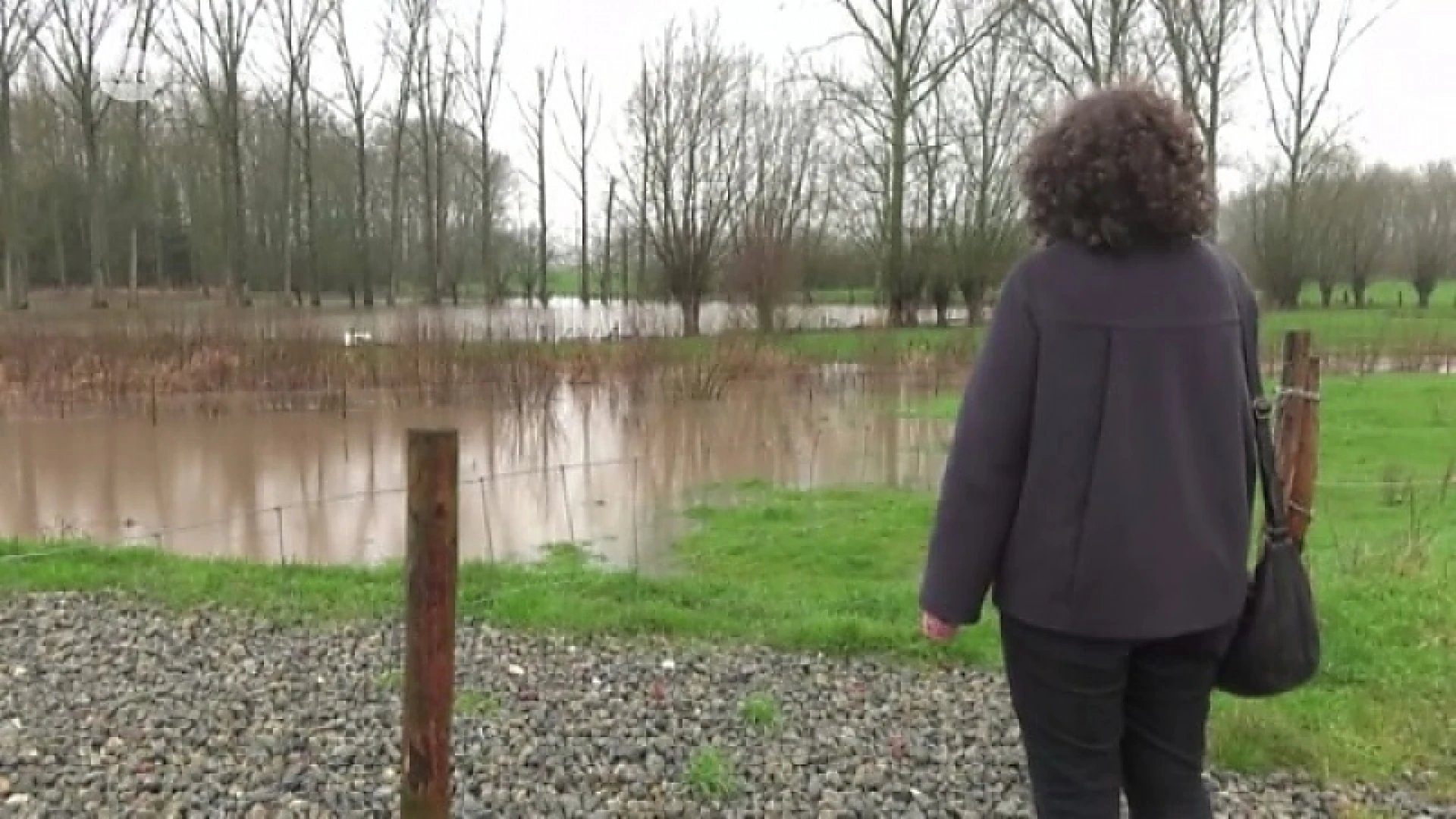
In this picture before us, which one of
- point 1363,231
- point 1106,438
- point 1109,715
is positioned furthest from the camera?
point 1363,231

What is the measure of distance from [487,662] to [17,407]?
46.6 feet

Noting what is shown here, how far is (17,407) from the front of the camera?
53.0 ft

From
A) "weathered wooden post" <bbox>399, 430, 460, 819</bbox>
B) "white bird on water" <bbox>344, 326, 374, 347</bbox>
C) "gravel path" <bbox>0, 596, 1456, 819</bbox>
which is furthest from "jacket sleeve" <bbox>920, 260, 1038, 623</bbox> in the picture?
"white bird on water" <bbox>344, 326, 374, 347</bbox>

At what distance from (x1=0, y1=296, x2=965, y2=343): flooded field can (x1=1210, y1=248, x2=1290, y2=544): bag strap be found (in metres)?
17.7

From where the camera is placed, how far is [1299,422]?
3.21 m

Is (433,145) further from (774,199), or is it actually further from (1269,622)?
(1269,622)

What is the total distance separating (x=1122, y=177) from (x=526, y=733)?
2.83 metres

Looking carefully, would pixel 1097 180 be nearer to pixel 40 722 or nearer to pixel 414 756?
pixel 414 756

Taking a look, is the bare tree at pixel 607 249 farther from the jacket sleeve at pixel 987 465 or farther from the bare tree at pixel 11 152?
the jacket sleeve at pixel 987 465

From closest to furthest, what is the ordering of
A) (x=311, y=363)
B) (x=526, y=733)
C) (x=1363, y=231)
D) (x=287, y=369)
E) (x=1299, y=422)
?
(x=1299, y=422)
(x=526, y=733)
(x=287, y=369)
(x=311, y=363)
(x=1363, y=231)

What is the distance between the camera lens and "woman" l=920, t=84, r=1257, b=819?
6.58 ft

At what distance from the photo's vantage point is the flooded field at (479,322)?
765 inches

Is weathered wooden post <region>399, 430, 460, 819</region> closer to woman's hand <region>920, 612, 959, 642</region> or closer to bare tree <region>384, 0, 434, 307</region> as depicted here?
woman's hand <region>920, 612, 959, 642</region>

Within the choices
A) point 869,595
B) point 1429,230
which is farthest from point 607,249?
point 869,595
